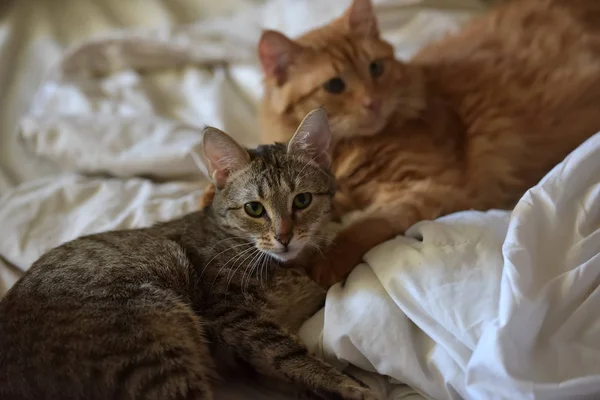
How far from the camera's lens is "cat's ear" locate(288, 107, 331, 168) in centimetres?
143

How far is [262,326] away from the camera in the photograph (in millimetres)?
1274

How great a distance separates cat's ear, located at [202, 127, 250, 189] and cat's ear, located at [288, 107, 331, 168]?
137 millimetres

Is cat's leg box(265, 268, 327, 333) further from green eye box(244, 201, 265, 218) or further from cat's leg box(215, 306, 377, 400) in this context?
green eye box(244, 201, 265, 218)

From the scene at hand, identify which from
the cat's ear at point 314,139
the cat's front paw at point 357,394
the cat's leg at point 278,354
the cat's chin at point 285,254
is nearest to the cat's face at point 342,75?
the cat's ear at point 314,139

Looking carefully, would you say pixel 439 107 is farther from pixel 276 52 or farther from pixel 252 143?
pixel 252 143

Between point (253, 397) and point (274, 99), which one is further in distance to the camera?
point (274, 99)

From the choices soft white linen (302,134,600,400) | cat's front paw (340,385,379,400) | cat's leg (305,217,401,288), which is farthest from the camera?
cat's leg (305,217,401,288)

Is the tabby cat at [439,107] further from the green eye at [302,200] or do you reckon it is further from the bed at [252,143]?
the bed at [252,143]

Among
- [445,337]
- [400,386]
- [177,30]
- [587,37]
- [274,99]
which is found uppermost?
[177,30]

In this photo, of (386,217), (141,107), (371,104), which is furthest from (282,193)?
(141,107)

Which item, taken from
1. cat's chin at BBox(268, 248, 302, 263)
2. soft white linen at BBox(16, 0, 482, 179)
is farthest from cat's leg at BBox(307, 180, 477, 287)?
soft white linen at BBox(16, 0, 482, 179)

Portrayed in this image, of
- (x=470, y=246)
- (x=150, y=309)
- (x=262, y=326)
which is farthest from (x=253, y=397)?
(x=470, y=246)

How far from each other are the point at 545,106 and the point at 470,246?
773 mm

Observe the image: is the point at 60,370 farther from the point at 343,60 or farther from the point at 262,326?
the point at 343,60
